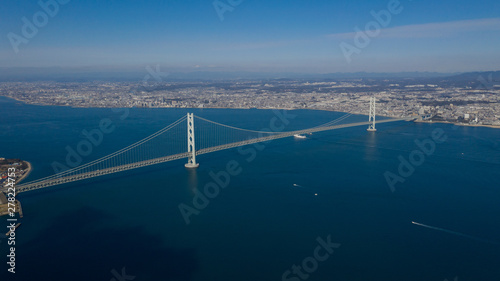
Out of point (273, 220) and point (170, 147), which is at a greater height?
point (170, 147)

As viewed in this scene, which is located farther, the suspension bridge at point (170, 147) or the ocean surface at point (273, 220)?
the suspension bridge at point (170, 147)

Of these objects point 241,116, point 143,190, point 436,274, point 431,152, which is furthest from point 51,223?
point 241,116

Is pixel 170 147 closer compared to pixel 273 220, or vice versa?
pixel 273 220

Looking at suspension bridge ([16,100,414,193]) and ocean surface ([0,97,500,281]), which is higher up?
suspension bridge ([16,100,414,193])

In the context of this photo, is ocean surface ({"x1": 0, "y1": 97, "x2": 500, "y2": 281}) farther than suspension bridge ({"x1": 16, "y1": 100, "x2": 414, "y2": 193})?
No
